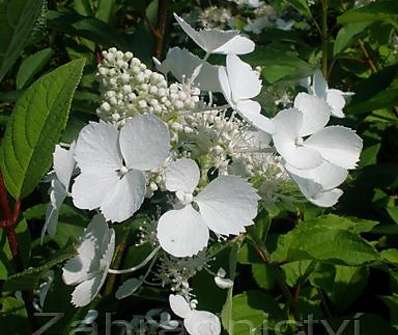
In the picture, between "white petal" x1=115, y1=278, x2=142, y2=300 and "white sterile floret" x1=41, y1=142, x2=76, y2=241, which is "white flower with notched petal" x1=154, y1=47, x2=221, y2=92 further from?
"white petal" x1=115, y1=278, x2=142, y2=300

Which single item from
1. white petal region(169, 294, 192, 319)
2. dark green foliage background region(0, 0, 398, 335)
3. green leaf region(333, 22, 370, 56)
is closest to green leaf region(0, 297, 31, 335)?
dark green foliage background region(0, 0, 398, 335)

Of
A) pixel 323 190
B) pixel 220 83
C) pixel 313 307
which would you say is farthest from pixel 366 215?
pixel 220 83

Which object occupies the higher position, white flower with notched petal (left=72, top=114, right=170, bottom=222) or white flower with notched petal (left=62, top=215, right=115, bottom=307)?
white flower with notched petal (left=72, top=114, right=170, bottom=222)

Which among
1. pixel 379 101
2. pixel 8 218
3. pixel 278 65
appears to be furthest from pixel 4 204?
pixel 379 101

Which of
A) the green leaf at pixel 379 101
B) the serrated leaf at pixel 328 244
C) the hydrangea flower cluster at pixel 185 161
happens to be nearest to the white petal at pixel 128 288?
the hydrangea flower cluster at pixel 185 161

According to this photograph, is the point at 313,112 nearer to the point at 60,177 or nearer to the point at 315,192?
the point at 315,192
